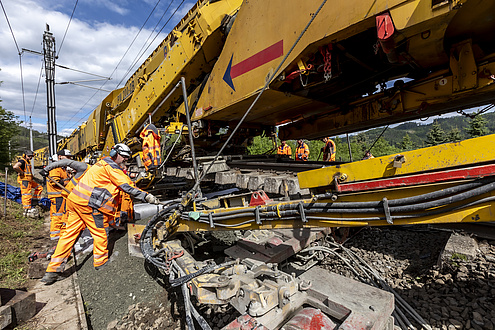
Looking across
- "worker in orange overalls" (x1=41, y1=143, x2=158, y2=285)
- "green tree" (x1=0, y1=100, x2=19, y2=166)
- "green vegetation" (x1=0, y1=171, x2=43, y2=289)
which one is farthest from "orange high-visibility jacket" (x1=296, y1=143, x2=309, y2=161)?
"green tree" (x1=0, y1=100, x2=19, y2=166)

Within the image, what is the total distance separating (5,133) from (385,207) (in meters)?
28.0

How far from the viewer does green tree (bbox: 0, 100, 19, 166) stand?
20.2 metres

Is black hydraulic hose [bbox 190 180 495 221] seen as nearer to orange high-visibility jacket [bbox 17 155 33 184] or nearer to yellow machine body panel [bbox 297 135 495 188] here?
yellow machine body panel [bbox 297 135 495 188]

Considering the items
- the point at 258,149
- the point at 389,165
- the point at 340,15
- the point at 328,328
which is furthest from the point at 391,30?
the point at 258,149

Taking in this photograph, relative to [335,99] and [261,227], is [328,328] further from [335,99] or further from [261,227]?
[335,99]

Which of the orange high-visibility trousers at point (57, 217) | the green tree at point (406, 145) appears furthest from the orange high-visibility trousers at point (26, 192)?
the green tree at point (406, 145)

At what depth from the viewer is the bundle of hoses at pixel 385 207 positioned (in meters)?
1.34

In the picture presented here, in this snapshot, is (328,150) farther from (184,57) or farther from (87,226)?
(87,226)

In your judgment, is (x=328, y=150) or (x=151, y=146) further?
(x=328, y=150)

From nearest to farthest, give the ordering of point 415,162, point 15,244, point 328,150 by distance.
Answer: point 415,162 → point 15,244 → point 328,150

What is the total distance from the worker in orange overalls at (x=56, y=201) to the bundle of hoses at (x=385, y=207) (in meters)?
4.96

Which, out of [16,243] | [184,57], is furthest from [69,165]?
[184,57]

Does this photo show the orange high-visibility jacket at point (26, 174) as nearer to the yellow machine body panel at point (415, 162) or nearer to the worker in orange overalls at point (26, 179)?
the worker in orange overalls at point (26, 179)

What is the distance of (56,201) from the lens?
5703mm
